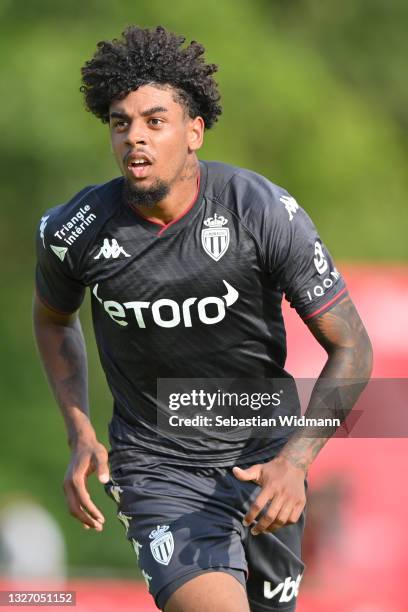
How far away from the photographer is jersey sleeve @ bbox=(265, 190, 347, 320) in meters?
5.17

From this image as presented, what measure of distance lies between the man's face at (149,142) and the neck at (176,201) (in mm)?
17

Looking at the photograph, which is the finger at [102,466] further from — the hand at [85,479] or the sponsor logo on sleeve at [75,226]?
the sponsor logo on sleeve at [75,226]

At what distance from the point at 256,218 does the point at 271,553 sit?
145 centimetres

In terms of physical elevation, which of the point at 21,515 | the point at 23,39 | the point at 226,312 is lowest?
the point at 21,515

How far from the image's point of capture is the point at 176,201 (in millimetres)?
5344

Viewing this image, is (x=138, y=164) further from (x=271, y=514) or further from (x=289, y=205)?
(x=271, y=514)

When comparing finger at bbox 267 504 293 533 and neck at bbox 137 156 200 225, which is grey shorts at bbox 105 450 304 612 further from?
neck at bbox 137 156 200 225

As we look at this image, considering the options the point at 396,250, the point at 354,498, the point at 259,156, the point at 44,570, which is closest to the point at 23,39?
the point at 259,156

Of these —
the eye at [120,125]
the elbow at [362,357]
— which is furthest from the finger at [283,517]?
the eye at [120,125]

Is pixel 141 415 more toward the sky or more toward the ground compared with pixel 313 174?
more toward the ground

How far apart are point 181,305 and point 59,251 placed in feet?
1.90

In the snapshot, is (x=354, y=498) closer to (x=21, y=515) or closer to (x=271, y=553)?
(x=271, y=553)

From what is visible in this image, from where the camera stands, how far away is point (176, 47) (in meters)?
5.52

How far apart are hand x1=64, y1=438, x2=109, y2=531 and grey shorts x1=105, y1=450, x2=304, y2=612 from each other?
0.59 feet
